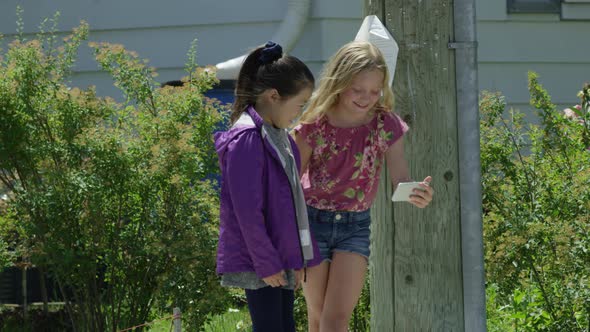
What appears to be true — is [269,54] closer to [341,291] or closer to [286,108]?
[286,108]

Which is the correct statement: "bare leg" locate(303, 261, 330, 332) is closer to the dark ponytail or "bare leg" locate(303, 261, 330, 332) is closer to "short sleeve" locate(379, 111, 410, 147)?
"short sleeve" locate(379, 111, 410, 147)

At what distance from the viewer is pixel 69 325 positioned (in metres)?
5.89

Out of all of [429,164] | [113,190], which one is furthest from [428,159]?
[113,190]

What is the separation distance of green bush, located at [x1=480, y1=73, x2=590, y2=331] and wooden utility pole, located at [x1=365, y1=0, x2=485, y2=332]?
0.63 meters

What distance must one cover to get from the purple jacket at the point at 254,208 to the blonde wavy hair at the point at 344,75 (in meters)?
0.50

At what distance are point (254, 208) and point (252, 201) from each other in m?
0.02

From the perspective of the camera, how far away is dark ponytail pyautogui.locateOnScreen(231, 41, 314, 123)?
3.60 metres

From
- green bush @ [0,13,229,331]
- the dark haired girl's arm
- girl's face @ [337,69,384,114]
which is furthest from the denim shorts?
green bush @ [0,13,229,331]

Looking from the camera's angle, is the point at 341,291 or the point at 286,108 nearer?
the point at 286,108

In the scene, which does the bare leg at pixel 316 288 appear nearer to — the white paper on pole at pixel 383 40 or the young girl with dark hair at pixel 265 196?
the young girl with dark hair at pixel 265 196

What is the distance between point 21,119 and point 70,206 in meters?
0.54

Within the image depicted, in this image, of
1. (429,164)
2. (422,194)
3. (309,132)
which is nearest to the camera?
(422,194)

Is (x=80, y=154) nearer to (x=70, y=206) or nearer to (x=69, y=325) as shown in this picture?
(x=70, y=206)

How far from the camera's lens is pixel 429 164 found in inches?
161
